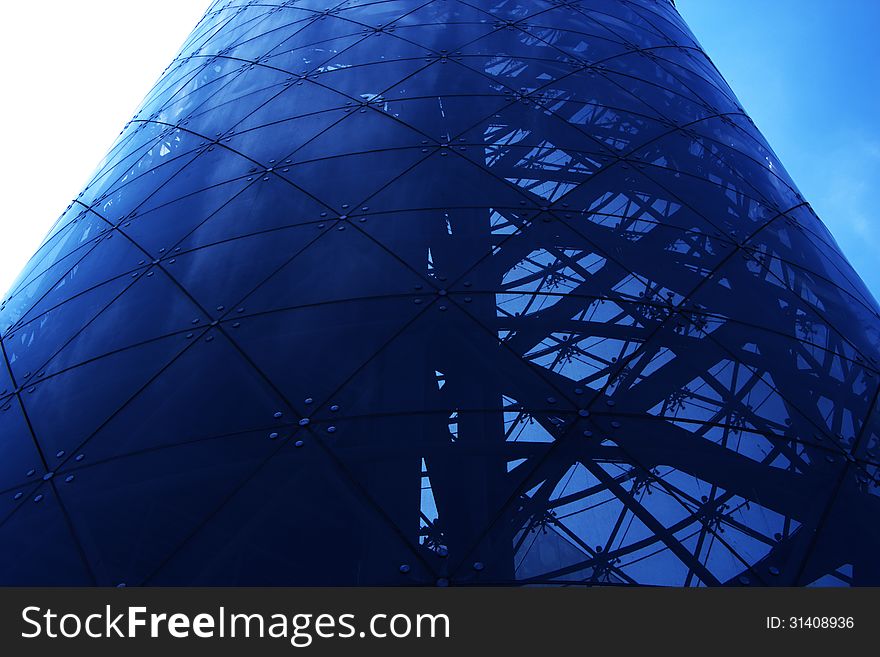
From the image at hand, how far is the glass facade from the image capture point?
3891mm

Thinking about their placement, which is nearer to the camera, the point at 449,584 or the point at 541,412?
the point at 449,584

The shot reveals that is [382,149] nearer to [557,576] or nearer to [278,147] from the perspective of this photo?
[278,147]

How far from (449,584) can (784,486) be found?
7.20 feet

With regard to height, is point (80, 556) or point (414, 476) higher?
point (414, 476)

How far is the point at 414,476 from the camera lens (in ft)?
13.4

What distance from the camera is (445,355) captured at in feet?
15.6

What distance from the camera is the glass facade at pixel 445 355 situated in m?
3.89

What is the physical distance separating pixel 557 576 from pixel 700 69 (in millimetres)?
9062

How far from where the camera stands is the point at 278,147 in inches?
287
